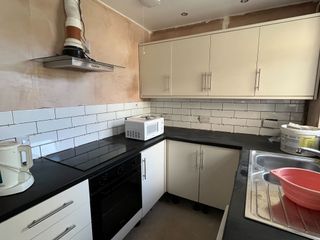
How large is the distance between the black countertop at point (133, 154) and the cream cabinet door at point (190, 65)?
1.93 ft

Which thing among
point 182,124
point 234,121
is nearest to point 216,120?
point 234,121

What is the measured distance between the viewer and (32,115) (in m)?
1.25

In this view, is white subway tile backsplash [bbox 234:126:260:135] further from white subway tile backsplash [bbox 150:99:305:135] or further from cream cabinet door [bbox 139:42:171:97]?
cream cabinet door [bbox 139:42:171:97]

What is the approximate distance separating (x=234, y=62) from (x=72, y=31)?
1.49 m

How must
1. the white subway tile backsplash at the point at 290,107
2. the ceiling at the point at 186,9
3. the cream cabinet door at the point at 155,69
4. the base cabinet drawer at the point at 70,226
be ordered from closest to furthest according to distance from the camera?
the base cabinet drawer at the point at 70,226, the ceiling at the point at 186,9, the white subway tile backsplash at the point at 290,107, the cream cabinet door at the point at 155,69

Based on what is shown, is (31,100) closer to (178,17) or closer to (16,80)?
(16,80)

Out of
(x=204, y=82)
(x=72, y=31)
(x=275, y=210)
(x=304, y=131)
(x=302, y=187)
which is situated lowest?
(x=275, y=210)

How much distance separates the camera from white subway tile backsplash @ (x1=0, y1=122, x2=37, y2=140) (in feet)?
3.67

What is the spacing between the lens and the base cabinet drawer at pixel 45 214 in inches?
30.2

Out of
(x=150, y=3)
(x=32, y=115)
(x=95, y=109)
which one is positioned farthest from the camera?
(x=95, y=109)

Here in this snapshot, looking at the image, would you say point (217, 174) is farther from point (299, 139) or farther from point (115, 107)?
point (115, 107)

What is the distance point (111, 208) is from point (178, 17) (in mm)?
2025

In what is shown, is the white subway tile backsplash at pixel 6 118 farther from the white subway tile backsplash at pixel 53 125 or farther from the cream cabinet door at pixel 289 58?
the cream cabinet door at pixel 289 58

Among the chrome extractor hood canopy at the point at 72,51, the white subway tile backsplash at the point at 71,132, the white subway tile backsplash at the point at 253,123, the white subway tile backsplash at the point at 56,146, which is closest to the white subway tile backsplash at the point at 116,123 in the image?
the white subway tile backsplash at the point at 71,132
